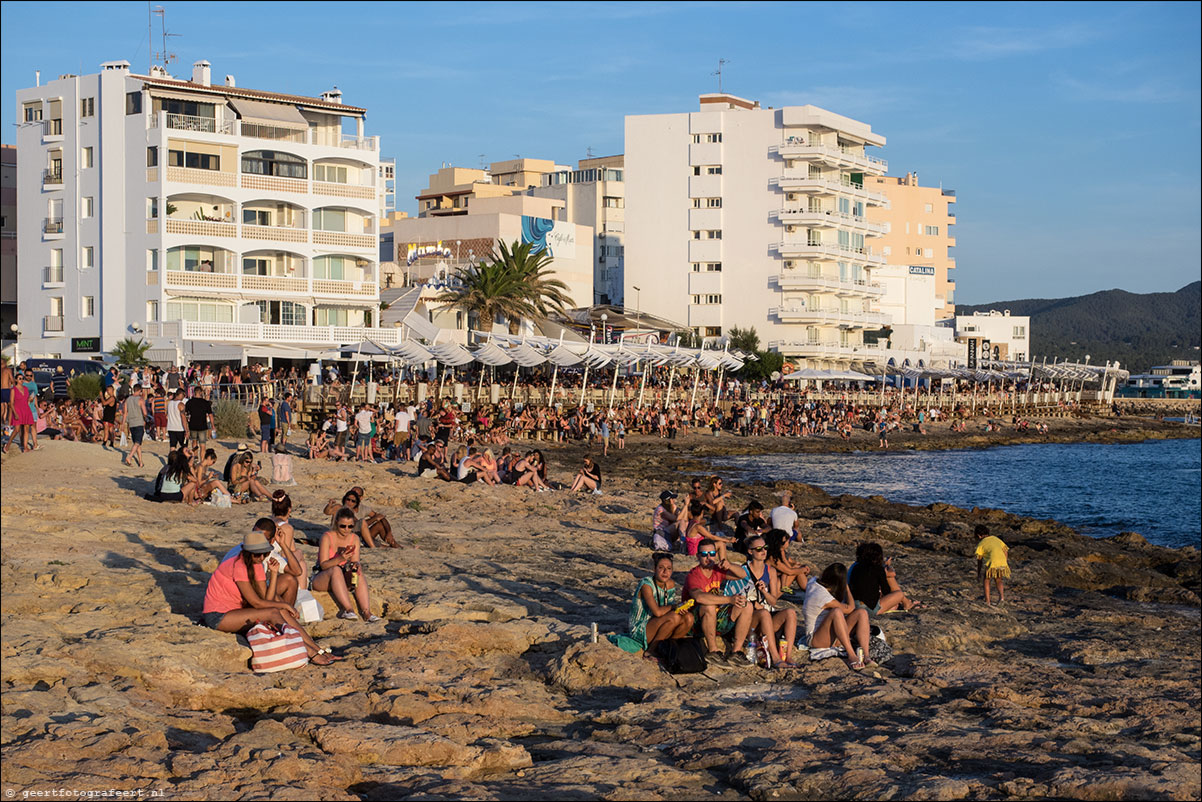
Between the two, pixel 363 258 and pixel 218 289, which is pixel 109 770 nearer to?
pixel 218 289

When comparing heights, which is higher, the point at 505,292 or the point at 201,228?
the point at 201,228

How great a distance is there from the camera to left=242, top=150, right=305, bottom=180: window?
50.8 meters

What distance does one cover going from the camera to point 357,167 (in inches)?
2127

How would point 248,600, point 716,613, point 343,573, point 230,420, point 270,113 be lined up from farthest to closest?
point 270,113, point 230,420, point 343,573, point 716,613, point 248,600

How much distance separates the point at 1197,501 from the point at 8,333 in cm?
4956

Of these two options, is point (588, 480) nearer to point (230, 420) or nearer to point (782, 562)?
point (230, 420)

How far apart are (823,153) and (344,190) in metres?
36.3

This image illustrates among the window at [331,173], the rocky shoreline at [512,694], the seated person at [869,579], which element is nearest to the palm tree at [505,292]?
the window at [331,173]

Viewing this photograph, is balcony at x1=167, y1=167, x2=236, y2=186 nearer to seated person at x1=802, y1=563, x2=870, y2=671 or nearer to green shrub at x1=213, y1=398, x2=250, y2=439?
green shrub at x1=213, y1=398, x2=250, y2=439

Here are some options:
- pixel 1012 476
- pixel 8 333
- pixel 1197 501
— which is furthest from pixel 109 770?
pixel 8 333

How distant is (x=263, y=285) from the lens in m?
50.2

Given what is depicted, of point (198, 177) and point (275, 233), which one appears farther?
point (275, 233)

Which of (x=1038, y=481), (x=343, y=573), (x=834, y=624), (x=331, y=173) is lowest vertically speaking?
(x=1038, y=481)

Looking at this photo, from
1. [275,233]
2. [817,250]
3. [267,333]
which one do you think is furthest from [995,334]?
[267,333]
